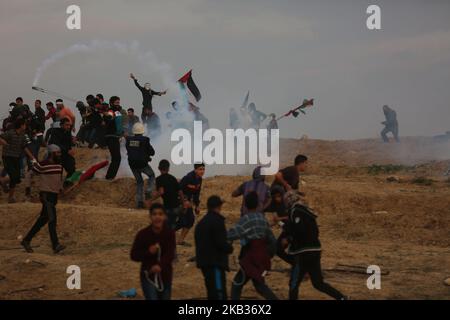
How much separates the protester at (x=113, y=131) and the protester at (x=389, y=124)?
48.4 feet

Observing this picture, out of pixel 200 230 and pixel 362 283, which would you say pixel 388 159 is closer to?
pixel 362 283

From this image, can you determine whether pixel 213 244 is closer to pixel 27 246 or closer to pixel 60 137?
pixel 27 246

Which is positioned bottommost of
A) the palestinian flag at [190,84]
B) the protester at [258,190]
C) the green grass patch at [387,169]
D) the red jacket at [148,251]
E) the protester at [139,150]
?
the red jacket at [148,251]

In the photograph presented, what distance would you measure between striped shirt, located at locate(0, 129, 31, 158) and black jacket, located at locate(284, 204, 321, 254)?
935cm

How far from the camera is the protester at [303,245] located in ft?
34.6

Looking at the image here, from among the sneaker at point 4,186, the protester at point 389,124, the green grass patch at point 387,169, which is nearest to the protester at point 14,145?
the sneaker at point 4,186

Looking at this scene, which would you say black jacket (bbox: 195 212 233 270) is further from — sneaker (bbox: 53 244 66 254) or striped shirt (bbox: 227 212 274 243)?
sneaker (bbox: 53 244 66 254)

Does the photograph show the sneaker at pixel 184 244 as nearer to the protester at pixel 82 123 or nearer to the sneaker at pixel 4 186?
the sneaker at pixel 4 186

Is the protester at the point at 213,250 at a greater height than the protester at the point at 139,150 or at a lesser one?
lesser

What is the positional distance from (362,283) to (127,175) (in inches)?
470
